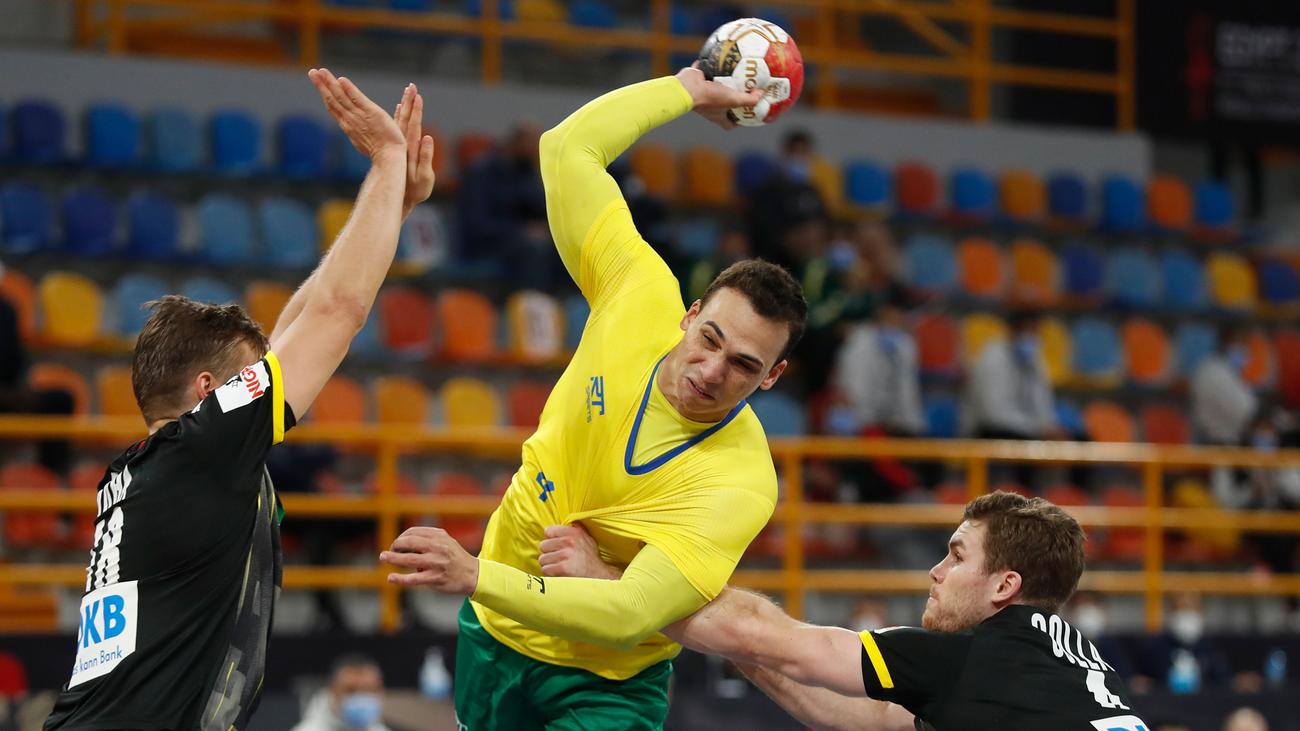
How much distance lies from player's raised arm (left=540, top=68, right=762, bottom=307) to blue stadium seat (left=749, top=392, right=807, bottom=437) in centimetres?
727

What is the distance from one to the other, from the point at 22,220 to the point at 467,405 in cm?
320

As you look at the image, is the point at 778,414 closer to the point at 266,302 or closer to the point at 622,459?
the point at 266,302

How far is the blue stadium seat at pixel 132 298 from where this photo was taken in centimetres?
1143

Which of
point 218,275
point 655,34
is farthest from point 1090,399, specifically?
point 218,275

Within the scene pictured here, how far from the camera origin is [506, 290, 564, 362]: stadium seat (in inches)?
477

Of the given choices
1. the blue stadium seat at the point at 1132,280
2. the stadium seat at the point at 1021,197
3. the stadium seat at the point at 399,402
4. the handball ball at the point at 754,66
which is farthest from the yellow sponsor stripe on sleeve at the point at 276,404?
the blue stadium seat at the point at 1132,280

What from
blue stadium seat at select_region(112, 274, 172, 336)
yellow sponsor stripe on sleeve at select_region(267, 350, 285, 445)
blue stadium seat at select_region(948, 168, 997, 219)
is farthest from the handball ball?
blue stadium seat at select_region(948, 168, 997, 219)

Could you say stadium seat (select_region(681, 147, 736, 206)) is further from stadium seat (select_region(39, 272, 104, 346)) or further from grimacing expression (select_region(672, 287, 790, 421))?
grimacing expression (select_region(672, 287, 790, 421))

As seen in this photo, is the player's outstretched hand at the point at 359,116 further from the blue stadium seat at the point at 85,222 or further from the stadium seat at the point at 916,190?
the stadium seat at the point at 916,190

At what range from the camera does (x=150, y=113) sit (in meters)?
12.5

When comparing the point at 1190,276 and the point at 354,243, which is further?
the point at 1190,276

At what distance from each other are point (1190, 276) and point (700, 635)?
12.2m

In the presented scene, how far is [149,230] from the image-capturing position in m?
11.9

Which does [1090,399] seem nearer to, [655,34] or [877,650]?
[655,34]
